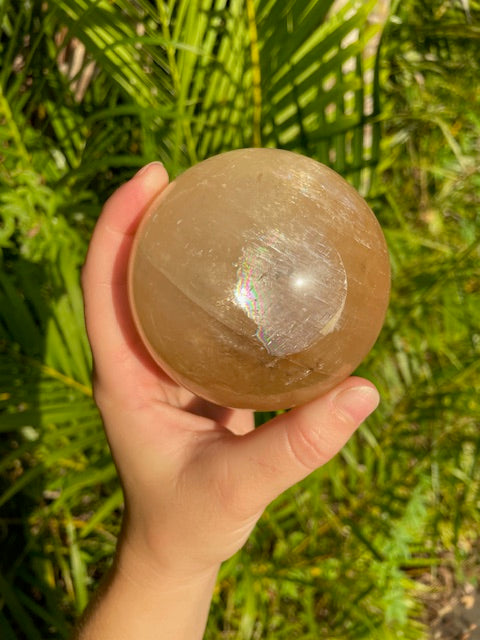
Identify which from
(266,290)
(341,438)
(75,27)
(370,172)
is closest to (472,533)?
(370,172)

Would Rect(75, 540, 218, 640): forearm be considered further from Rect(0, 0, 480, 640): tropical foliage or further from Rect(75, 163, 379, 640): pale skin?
Rect(0, 0, 480, 640): tropical foliage

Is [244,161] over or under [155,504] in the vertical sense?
over

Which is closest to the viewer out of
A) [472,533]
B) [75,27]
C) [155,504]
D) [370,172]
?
[155,504]

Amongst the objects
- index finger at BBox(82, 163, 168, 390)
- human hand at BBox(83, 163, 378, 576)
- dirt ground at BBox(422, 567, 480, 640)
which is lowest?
dirt ground at BBox(422, 567, 480, 640)

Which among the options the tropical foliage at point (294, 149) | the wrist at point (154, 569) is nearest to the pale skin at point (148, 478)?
the wrist at point (154, 569)

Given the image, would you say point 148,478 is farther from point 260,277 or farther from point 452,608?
point 452,608

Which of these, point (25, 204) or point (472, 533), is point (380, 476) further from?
point (25, 204)

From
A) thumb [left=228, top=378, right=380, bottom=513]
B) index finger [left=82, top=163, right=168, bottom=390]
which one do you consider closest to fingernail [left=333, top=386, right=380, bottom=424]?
thumb [left=228, top=378, right=380, bottom=513]

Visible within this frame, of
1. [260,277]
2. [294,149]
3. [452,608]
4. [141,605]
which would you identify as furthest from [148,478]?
[452,608]
